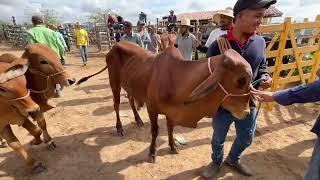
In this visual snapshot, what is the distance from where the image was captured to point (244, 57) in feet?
9.29

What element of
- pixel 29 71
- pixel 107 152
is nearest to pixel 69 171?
pixel 107 152

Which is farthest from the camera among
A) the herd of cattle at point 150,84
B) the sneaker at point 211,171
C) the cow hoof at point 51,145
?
the cow hoof at point 51,145

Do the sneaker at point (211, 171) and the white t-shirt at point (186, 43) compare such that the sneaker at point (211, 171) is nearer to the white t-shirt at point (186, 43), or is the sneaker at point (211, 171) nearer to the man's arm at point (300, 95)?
the man's arm at point (300, 95)

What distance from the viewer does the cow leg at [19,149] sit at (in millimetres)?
3668

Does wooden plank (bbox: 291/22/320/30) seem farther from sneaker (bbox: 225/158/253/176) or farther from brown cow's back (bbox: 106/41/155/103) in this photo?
sneaker (bbox: 225/158/253/176)

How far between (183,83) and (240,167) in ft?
5.49

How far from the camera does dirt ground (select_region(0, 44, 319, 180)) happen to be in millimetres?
3850

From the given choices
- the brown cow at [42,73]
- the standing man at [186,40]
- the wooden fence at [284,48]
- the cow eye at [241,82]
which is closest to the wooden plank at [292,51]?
the wooden fence at [284,48]

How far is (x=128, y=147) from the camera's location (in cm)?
457

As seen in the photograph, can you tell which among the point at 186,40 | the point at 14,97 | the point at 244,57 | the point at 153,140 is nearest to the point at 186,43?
the point at 186,40

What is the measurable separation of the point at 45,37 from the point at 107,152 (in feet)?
11.0

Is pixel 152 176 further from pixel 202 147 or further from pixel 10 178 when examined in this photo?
pixel 10 178

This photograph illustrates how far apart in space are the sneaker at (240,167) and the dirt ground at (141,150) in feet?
0.24

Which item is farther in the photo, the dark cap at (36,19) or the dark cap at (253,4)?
the dark cap at (36,19)
